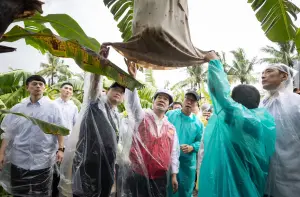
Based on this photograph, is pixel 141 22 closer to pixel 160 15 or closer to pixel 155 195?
pixel 160 15

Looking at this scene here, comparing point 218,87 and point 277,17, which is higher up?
point 277,17

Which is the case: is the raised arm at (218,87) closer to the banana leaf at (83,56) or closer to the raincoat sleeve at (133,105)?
the banana leaf at (83,56)

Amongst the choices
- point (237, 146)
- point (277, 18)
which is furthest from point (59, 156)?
point (277, 18)

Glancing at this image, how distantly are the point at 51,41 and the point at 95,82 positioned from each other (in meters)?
0.91

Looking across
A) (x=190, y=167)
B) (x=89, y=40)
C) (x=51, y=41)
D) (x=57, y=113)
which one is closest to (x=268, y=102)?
(x=190, y=167)

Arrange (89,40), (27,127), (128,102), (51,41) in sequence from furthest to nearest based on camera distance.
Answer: (27,127) < (128,102) < (89,40) < (51,41)

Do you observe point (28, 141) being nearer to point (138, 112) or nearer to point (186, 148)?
point (138, 112)

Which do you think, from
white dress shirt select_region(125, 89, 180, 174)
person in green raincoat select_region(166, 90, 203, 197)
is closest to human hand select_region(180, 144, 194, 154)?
person in green raincoat select_region(166, 90, 203, 197)

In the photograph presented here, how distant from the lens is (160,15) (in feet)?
4.36

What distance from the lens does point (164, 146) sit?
8.50 ft

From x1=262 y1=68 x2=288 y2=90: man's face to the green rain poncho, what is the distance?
0.48m

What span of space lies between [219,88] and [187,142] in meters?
1.41

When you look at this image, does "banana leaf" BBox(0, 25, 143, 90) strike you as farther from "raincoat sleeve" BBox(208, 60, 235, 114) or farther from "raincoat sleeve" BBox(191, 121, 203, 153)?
"raincoat sleeve" BBox(191, 121, 203, 153)

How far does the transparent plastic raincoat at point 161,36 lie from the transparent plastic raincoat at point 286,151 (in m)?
1.05
